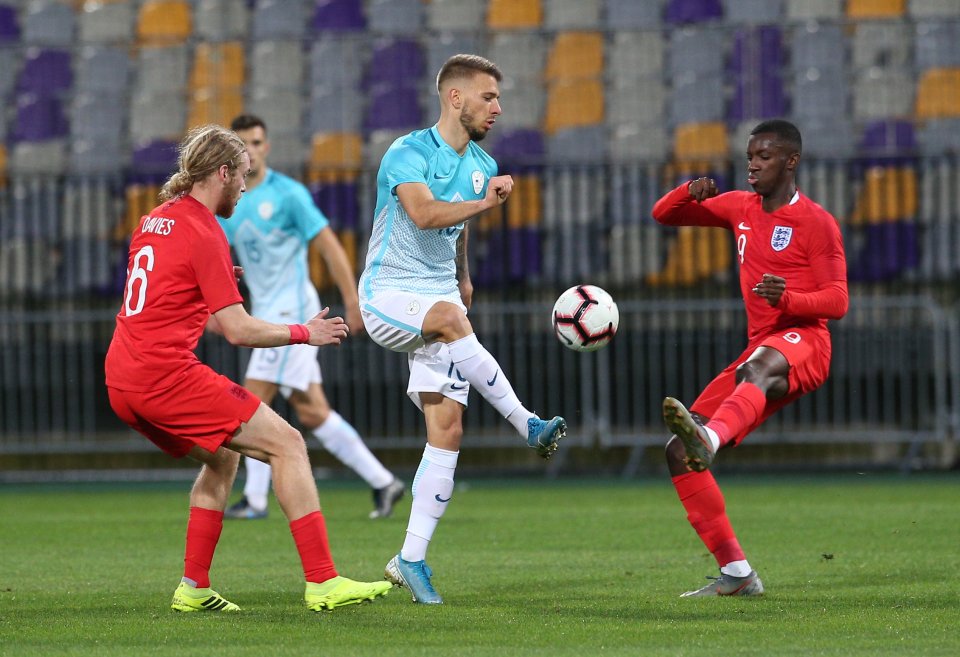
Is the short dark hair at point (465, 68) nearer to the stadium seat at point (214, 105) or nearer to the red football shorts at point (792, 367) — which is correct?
the red football shorts at point (792, 367)

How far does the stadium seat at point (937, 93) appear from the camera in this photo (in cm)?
1630

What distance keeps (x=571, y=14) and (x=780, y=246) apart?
11.9m

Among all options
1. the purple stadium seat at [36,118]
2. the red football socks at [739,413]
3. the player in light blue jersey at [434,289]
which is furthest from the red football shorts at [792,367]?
the purple stadium seat at [36,118]

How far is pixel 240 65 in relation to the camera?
1803 cm

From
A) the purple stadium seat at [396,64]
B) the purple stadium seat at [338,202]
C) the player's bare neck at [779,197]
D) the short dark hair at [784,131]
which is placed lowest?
A: the player's bare neck at [779,197]

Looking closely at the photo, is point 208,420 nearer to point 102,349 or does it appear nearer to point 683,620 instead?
point 683,620

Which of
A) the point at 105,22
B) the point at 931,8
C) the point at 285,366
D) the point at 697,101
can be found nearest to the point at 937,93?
the point at 931,8

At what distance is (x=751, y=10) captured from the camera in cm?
1750

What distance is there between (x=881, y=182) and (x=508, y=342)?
13.3 ft

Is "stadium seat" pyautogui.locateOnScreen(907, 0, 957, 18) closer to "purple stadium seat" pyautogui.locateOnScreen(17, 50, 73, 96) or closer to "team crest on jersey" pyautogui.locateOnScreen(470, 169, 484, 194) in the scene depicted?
"purple stadium seat" pyautogui.locateOnScreen(17, 50, 73, 96)

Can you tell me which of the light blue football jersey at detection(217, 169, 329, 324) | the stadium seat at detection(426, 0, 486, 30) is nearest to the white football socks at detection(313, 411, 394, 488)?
the light blue football jersey at detection(217, 169, 329, 324)

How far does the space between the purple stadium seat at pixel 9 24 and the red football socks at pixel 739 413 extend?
48.4ft

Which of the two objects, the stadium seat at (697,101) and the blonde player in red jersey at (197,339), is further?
the stadium seat at (697,101)

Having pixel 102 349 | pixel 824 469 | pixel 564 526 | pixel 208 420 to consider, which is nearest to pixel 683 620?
pixel 208 420
